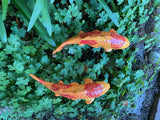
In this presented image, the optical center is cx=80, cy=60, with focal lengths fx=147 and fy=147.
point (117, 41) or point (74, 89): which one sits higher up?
point (117, 41)

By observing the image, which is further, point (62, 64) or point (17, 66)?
point (62, 64)

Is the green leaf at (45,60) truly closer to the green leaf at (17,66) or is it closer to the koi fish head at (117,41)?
the green leaf at (17,66)

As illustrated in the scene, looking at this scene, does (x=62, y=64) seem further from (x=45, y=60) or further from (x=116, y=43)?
(x=116, y=43)

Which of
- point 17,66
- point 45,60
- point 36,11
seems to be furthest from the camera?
point 45,60

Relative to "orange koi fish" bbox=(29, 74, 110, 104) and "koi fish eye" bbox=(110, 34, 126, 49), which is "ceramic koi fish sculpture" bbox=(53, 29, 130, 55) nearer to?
"koi fish eye" bbox=(110, 34, 126, 49)

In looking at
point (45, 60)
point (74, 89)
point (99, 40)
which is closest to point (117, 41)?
point (99, 40)

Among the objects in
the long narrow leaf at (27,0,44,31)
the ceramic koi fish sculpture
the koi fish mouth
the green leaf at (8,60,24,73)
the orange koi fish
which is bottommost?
the orange koi fish

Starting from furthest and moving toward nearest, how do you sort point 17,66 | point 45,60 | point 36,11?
point 45,60
point 17,66
point 36,11

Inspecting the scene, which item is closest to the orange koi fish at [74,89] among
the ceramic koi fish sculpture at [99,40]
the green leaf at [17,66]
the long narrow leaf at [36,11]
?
the green leaf at [17,66]

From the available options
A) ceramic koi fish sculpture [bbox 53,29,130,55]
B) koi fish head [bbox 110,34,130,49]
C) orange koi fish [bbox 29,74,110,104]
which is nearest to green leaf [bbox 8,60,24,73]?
orange koi fish [bbox 29,74,110,104]
